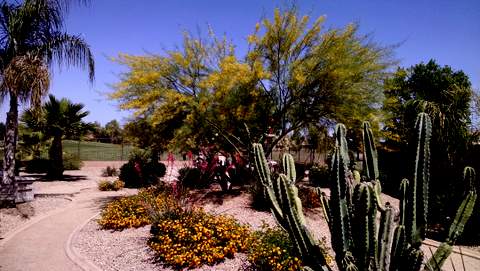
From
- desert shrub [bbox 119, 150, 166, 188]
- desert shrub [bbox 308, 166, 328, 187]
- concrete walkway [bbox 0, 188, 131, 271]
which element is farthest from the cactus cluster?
desert shrub [bbox 308, 166, 328, 187]

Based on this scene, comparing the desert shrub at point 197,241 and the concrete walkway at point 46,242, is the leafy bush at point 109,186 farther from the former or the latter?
the desert shrub at point 197,241

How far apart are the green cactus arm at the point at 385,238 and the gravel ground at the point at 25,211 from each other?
28.2 feet

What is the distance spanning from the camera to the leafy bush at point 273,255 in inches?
208

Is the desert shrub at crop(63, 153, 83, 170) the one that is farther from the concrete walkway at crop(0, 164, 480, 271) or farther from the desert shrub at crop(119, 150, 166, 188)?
the concrete walkway at crop(0, 164, 480, 271)

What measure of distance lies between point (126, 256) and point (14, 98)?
8056 millimetres

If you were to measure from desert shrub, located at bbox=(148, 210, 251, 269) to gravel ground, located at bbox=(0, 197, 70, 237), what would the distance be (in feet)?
14.7

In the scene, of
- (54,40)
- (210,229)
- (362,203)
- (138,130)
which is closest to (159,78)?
(138,130)

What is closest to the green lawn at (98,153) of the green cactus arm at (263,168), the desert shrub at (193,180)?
the desert shrub at (193,180)

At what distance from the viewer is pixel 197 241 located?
636 centimetres

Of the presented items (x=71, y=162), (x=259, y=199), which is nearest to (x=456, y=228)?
(x=259, y=199)

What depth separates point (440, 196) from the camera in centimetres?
947

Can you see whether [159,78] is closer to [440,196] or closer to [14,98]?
[14,98]

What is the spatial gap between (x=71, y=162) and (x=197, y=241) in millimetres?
18956

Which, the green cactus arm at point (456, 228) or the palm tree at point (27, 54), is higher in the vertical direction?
the palm tree at point (27, 54)
